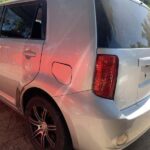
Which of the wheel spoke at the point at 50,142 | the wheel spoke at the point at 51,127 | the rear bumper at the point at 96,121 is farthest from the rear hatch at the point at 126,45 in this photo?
the wheel spoke at the point at 50,142

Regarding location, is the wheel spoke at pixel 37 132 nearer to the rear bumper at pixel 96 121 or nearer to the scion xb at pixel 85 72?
the scion xb at pixel 85 72

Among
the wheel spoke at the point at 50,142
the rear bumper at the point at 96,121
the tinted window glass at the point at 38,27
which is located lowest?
the wheel spoke at the point at 50,142

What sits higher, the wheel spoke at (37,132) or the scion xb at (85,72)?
→ the scion xb at (85,72)

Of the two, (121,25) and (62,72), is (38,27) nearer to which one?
(62,72)

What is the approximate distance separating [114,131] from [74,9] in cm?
111

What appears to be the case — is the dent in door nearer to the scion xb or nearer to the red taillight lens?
the scion xb

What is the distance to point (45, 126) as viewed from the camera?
2.66 m

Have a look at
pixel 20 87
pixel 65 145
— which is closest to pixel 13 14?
pixel 20 87

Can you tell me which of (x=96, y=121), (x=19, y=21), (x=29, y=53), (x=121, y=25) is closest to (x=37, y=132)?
(x=29, y=53)

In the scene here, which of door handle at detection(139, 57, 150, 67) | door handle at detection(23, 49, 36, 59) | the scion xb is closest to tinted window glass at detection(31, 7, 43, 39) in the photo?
the scion xb

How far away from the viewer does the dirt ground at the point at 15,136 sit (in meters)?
2.95

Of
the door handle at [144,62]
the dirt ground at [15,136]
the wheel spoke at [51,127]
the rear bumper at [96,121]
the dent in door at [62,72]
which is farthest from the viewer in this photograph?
the dirt ground at [15,136]

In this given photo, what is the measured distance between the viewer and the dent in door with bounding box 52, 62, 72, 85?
2176 mm

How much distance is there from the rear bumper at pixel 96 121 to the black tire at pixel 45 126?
0.16 m
